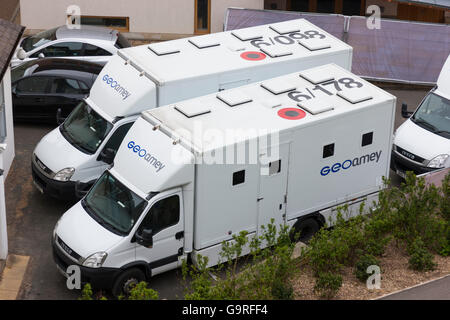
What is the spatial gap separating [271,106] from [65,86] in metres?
6.16

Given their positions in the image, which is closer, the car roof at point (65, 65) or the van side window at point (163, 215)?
the van side window at point (163, 215)

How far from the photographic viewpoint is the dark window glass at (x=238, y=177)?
46.1 feet

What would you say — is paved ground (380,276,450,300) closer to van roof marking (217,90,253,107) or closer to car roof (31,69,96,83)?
van roof marking (217,90,253,107)

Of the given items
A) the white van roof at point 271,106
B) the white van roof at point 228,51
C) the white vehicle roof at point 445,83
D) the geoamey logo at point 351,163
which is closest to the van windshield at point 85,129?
the white van roof at point 228,51

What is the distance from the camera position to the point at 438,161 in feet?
57.1

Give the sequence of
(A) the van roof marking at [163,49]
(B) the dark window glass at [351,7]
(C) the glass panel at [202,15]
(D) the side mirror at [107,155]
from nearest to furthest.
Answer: (D) the side mirror at [107,155]
(A) the van roof marking at [163,49]
(C) the glass panel at [202,15]
(B) the dark window glass at [351,7]

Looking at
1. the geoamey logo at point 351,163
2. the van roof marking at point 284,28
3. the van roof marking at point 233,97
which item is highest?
the van roof marking at point 284,28

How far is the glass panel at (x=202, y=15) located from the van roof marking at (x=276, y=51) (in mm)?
8075

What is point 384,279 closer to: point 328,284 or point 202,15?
point 328,284

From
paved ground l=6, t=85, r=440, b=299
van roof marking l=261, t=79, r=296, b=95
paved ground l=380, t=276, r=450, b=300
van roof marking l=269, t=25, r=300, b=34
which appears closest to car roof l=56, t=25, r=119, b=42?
paved ground l=6, t=85, r=440, b=299

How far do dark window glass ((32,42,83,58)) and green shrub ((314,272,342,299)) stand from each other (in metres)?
11.0

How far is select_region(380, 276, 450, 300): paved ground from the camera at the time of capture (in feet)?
42.9

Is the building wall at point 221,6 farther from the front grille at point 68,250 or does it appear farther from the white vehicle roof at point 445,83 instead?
the front grille at point 68,250

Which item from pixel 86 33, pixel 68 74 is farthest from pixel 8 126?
pixel 86 33
